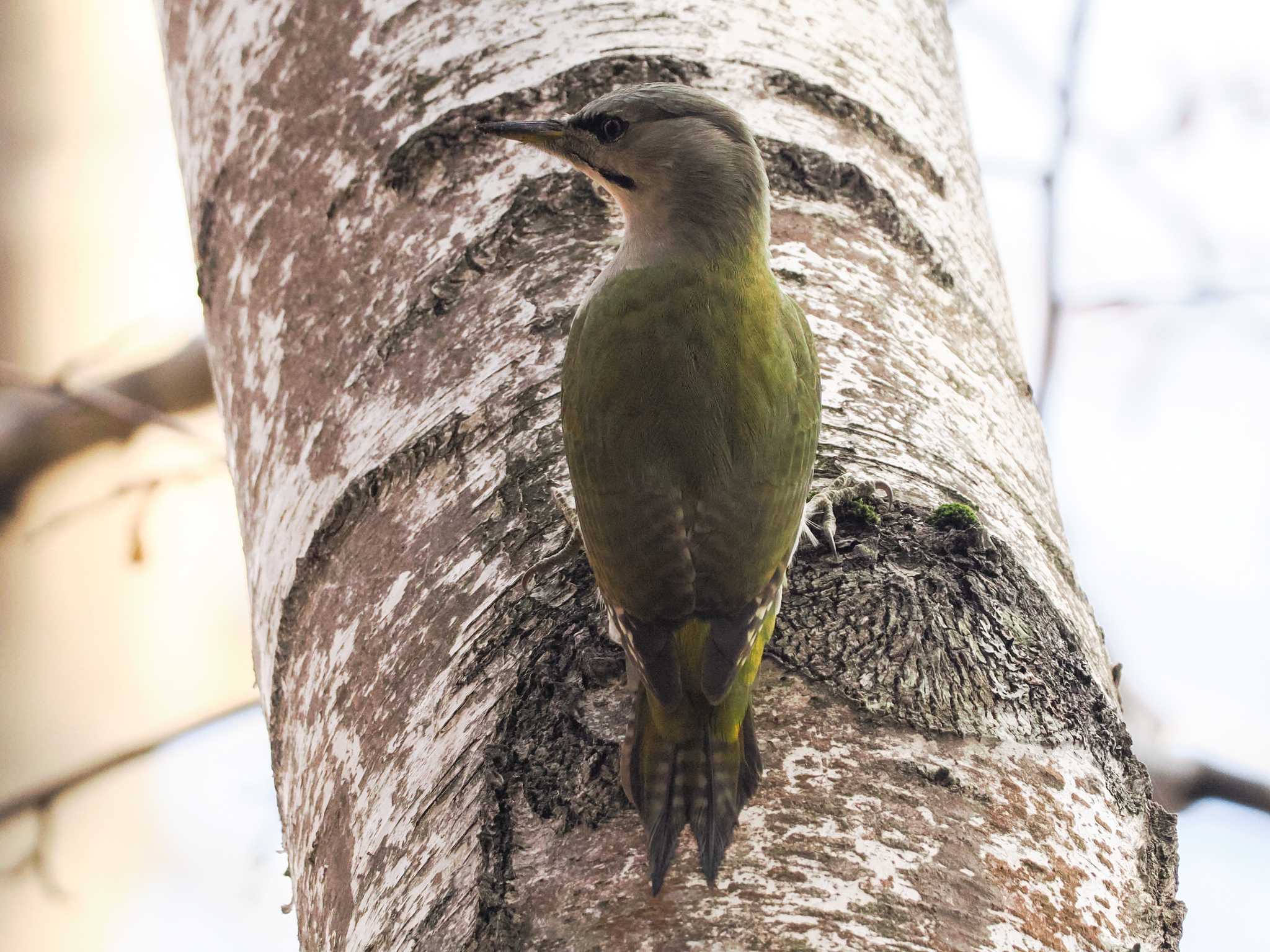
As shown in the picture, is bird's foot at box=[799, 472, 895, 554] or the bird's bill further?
the bird's bill

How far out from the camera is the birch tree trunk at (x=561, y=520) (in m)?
1.37

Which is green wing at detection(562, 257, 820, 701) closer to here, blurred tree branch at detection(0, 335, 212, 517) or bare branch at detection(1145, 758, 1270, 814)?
bare branch at detection(1145, 758, 1270, 814)

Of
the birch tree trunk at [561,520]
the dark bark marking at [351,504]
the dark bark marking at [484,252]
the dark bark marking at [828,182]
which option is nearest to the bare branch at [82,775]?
the birch tree trunk at [561,520]

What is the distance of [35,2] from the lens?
189 inches

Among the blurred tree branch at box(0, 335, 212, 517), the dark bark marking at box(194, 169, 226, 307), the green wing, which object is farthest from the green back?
the blurred tree branch at box(0, 335, 212, 517)

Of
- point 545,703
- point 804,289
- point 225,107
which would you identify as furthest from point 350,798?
point 225,107

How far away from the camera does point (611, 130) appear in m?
2.07

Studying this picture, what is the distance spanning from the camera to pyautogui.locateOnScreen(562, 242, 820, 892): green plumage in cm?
156

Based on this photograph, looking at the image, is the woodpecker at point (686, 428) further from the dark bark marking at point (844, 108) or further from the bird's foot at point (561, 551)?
the dark bark marking at point (844, 108)

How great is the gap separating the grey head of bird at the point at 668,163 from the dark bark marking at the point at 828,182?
0.09ft

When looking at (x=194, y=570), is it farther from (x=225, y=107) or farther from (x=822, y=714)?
(x=822, y=714)

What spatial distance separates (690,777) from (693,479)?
0.58 metres

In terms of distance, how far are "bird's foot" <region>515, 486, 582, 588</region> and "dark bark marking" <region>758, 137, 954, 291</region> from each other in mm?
678

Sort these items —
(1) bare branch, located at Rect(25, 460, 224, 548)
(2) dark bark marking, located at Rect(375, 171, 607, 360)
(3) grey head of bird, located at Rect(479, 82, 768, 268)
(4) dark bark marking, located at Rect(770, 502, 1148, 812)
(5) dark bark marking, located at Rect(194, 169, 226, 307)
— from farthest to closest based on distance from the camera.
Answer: (1) bare branch, located at Rect(25, 460, 224, 548)
(5) dark bark marking, located at Rect(194, 169, 226, 307)
(3) grey head of bird, located at Rect(479, 82, 768, 268)
(2) dark bark marking, located at Rect(375, 171, 607, 360)
(4) dark bark marking, located at Rect(770, 502, 1148, 812)
